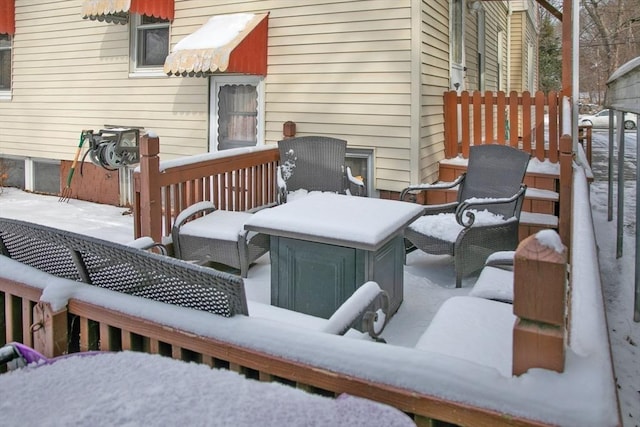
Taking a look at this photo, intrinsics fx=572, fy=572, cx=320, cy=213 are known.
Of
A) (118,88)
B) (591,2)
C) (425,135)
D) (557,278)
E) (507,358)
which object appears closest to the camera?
(557,278)

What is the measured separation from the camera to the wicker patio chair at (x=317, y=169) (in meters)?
6.01

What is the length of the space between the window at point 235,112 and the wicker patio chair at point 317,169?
1414 millimetres

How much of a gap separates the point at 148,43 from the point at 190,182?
412 centimetres

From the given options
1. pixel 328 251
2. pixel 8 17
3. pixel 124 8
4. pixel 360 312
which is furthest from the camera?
pixel 8 17

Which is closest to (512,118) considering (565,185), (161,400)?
(565,185)

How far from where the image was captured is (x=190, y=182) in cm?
523

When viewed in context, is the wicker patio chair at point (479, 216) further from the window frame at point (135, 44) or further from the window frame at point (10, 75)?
the window frame at point (10, 75)

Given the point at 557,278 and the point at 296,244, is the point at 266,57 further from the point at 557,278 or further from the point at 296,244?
the point at 557,278

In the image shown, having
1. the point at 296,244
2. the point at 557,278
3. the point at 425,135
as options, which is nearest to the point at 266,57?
the point at 425,135

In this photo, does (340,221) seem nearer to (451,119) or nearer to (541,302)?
(541,302)

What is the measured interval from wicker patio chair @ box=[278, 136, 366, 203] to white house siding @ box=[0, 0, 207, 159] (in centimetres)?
218

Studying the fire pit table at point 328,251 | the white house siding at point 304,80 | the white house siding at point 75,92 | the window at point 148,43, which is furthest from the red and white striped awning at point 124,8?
the fire pit table at point 328,251

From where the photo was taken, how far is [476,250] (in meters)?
4.60

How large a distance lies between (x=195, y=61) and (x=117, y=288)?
513 centimetres
